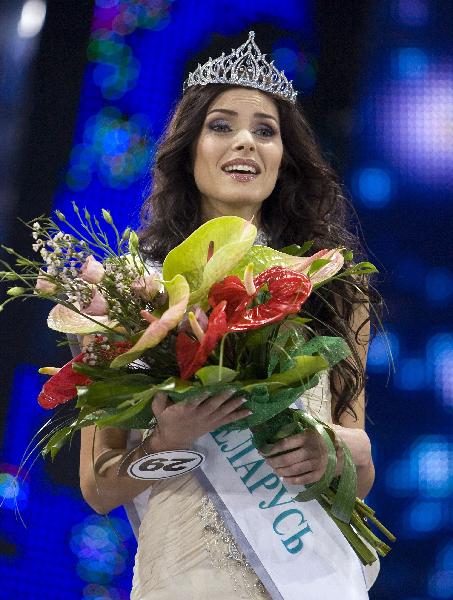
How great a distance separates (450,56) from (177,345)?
6.85 ft

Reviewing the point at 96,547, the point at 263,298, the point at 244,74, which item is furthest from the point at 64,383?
the point at 96,547

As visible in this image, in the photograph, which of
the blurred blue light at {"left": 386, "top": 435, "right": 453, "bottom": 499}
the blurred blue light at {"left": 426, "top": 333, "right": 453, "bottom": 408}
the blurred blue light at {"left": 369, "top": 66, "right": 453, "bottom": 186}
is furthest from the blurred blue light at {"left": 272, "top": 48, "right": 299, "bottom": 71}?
the blurred blue light at {"left": 386, "top": 435, "right": 453, "bottom": 499}

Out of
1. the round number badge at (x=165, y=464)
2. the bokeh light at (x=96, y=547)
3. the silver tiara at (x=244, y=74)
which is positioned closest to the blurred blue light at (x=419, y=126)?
the silver tiara at (x=244, y=74)

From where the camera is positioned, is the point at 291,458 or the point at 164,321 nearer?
the point at 164,321

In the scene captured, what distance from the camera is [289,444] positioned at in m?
1.64

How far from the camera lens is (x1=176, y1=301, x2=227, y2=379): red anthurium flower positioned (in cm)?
139

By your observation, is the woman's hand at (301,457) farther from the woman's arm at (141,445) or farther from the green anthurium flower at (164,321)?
the green anthurium flower at (164,321)

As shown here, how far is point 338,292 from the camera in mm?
2086

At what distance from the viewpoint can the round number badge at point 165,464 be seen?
159 cm

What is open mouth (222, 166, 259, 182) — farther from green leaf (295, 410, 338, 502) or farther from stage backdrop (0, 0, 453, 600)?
stage backdrop (0, 0, 453, 600)

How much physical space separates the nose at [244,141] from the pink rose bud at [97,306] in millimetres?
709

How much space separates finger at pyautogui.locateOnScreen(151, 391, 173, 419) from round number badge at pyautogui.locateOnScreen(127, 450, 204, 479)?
8 cm

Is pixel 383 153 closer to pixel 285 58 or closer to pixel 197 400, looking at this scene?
pixel 285 58

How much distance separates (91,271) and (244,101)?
0.83m
